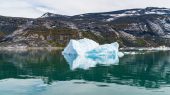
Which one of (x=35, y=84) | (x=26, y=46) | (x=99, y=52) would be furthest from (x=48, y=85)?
(x=26, y=46)

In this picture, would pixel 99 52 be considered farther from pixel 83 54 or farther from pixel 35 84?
pixel 35 84

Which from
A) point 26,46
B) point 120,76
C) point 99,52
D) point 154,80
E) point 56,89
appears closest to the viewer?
Result: point 56,89

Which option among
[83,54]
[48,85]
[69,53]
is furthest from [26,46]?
[48,85]

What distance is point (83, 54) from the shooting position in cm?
11300

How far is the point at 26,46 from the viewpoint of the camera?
198875mm

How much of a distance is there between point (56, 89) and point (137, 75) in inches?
777

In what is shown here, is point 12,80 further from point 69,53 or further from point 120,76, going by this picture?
point 69,53

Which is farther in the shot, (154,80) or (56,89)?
(154,80)

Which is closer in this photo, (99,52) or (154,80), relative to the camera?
(154,80)

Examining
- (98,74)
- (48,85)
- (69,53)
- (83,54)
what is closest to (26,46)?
(69,53)

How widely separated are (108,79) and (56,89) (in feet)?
39.9

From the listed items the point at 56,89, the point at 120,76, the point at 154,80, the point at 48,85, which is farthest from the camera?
the point at 120,76

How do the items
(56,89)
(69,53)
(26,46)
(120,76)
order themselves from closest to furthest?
A: (56,89) < (120,76) < (69,53) < (26,46)

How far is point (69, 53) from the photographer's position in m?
124
